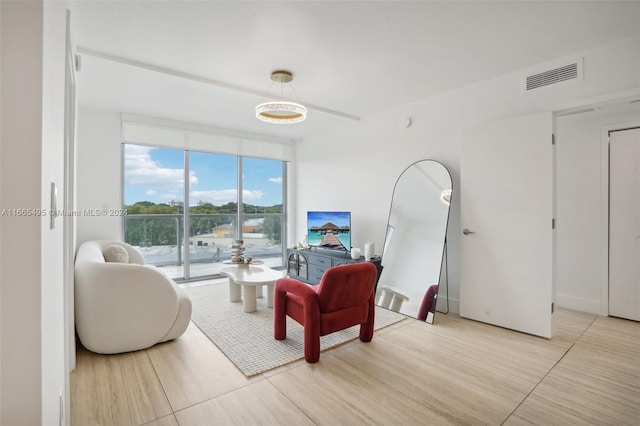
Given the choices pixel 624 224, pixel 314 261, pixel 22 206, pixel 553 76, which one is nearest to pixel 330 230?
pixel 314 261

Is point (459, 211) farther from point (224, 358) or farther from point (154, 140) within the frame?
point (154, 140)

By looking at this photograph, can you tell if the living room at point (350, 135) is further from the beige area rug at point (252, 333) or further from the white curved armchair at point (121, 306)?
the beige area rug at point (252, 333)

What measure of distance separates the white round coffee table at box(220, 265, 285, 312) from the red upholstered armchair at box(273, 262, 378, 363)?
637 mm

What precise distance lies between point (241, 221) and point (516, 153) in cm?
433

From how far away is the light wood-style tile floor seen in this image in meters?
1.78

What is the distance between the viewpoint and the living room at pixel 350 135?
660 mm

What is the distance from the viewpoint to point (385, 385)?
2.09 meters

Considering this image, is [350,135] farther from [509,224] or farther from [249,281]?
[249,281]

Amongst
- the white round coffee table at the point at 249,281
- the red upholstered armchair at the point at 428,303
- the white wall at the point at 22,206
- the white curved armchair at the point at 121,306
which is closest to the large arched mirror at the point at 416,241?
the red upholstered armchair at the point at 428,303

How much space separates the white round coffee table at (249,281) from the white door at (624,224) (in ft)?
12.2

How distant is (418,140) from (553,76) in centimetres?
146

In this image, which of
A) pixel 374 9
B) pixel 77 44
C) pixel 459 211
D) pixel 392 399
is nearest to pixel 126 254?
pixel 77 44

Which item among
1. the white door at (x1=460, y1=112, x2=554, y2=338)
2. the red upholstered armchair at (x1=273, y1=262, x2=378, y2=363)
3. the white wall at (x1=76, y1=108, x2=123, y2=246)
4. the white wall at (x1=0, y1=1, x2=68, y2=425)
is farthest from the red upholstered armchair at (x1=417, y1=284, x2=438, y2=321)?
the white wall at (x1=76, y1=108, x2=123, y2=246)

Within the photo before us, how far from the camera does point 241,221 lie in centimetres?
561
